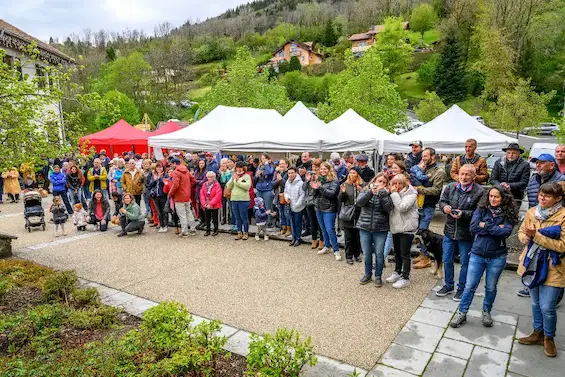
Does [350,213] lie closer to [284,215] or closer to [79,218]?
[284,215]

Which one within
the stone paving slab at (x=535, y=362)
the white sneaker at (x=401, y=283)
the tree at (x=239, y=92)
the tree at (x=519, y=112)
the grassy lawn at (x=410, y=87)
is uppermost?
the grassy lawn at (x=410, y=87)

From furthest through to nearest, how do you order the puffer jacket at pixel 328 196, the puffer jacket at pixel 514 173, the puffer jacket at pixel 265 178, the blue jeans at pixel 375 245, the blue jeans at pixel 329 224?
the puffer jacket at pixel 265 178
the blue jeans at pixel 329 224
the puffer jacket at pixel 328 196
the puffer jacket at pixel 514 173
the blue jeans at pixel 375 245

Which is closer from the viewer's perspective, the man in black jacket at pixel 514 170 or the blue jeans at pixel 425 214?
the man in black jacket at pixel 514 170

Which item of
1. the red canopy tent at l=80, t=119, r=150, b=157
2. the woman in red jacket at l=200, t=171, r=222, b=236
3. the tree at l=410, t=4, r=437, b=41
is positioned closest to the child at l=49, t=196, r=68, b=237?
the woman in red jacket at l=200, t=171, r=222, b=236

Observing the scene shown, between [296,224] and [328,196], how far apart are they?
4.56 ft

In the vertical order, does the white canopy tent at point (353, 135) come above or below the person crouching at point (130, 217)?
above

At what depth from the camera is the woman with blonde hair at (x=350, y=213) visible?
6.51 m

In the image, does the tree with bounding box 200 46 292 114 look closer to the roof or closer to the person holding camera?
the roof

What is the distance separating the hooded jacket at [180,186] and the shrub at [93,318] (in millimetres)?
3988

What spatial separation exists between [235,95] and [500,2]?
36084 mm

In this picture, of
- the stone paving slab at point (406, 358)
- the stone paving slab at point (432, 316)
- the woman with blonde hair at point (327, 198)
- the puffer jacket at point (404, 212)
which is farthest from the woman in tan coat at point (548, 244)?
the woman with blonde hair at point (327, 198)

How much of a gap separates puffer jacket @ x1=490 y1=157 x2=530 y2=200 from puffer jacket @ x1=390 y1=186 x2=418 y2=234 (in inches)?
81.8

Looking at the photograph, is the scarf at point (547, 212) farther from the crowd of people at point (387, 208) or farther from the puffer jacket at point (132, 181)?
the puffer jacket at point (132, 181)

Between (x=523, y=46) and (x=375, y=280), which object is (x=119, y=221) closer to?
(x=375, y=280)
